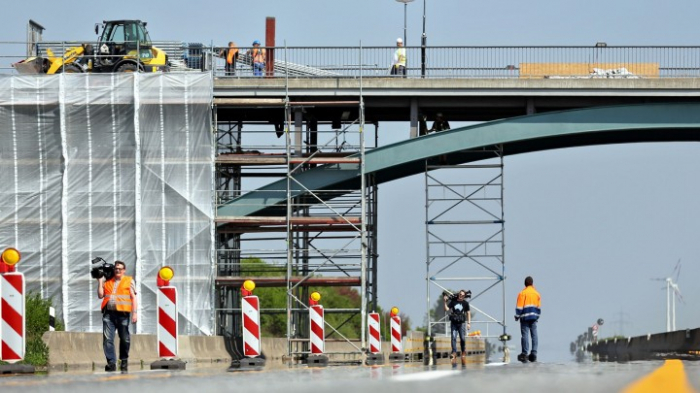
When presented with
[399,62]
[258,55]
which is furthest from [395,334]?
[258,55]

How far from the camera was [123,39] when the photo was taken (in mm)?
44906

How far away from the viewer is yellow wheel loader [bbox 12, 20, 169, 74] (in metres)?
44.1

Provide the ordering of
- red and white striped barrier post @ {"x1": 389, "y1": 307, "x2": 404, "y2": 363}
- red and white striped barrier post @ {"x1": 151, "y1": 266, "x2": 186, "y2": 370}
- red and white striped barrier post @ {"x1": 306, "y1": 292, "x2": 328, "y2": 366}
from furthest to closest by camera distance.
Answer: red and white striped barrier post @ {"x1": 389, "y1": 307, "x2": 404, "y2": 363} < red and white striped barrier post @ {"x1": 306, "y1": 292, "x2": 328, "y2": 366} < red and white striped barrier post @ {"x1": 151, "y1": 266, "x2": 186, "y2": 370}

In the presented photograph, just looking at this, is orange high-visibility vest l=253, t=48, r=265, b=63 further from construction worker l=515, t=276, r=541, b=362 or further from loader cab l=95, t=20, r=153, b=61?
construction worker l=515, t=276, r=541, b=362

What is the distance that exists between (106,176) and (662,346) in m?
15.8

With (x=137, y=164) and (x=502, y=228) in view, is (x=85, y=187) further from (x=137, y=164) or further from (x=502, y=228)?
(x=502, y=228)

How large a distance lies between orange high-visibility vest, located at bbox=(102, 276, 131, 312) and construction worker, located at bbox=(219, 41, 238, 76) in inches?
947

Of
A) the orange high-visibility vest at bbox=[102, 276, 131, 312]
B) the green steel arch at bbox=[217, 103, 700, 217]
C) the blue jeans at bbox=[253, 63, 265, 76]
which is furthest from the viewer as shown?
the blue jeans at bbox=[253, 63, 265, 76]

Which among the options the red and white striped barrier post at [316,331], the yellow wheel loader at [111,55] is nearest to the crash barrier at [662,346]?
the red and white striped barrier post at [316,331]

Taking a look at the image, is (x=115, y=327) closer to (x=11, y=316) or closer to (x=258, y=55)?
(x=11, y=316)

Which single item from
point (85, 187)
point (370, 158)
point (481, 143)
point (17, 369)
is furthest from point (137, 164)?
point (17, 369)

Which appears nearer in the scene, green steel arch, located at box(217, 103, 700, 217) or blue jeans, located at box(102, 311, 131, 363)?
blue jeans, located at box(102, 311, 131, 363)

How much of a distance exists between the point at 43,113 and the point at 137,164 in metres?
3.01

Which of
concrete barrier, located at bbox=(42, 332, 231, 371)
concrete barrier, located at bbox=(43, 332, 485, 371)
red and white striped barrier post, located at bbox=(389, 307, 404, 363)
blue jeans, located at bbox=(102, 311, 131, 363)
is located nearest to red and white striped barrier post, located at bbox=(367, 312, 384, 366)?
red and white striped barrier post, located at bbox=(389, 307, 404, 363)
